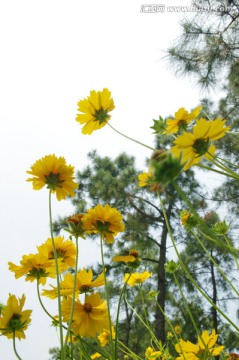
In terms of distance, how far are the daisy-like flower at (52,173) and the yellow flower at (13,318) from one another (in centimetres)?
14

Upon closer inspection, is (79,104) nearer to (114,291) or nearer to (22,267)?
(22,267)

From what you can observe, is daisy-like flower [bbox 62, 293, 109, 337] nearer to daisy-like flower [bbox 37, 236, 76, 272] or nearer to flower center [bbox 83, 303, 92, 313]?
flower center [bbox 83, 303, 92, 313]

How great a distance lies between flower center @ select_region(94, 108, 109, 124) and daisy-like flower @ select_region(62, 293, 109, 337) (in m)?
0.30

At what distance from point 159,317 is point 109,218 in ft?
13.2

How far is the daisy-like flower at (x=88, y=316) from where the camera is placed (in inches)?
15.8

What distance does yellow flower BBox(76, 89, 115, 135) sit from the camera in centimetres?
62

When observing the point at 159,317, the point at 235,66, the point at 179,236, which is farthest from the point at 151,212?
the point at 235,66

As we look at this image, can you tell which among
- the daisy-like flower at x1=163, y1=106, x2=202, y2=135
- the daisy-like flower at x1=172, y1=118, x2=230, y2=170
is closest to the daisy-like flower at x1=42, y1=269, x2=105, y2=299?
the daisy-like flower at x1=172, y1=118, x2=230, y2=170

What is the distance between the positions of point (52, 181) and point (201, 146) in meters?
0.19

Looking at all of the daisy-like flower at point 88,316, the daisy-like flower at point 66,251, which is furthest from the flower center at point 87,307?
the daisy-like flower at point 66,251

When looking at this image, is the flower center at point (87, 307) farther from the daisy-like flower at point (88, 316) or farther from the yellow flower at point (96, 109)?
the yellow flower at point (96, 109)

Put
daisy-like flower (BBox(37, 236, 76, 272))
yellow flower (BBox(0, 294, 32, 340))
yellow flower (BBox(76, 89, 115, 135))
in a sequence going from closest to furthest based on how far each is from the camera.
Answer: yellow flower (BBox(0, 294, 32, 340))
daisy-like flower (BBox(37, 236, 76, 272))
yellow flower (BBox(76, 89, 115, 135))

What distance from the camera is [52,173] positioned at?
487mm

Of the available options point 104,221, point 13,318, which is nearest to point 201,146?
point 104,221
